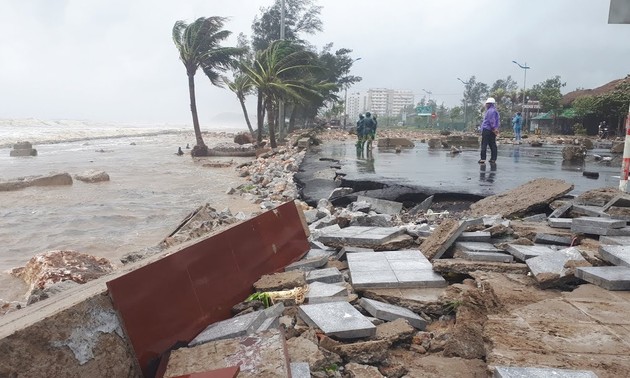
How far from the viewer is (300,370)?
2051 mm

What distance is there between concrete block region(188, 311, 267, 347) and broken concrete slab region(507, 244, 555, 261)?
2323 millimetres

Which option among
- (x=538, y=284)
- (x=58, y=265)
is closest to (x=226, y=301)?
(x=538, y=284)

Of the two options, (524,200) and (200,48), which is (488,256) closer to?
(524,200)

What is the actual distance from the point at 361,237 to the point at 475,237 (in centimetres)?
109

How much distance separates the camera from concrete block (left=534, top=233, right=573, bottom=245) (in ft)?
14.0

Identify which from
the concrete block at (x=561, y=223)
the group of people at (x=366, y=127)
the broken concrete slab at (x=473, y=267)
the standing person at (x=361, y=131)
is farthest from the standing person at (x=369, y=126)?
the broken concrete slab at (x=473, y=267)

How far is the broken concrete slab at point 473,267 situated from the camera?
11.4ft

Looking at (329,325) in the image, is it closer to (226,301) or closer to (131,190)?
(226,301)

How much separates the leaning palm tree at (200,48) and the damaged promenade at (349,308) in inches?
Answer: 881

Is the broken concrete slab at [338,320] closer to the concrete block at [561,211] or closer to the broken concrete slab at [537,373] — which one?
the broken concrete slab at [537,373]

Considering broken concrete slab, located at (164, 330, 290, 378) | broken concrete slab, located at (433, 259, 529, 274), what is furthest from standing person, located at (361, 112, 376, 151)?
broken concrete slab, located at (164, 330, 290, 378)

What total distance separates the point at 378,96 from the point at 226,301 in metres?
149

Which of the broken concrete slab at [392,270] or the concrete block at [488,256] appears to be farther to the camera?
the concrete block at [488,256]

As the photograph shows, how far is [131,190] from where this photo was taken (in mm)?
13195
